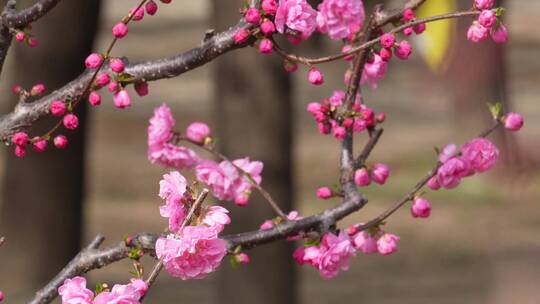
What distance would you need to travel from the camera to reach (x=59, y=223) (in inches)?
286

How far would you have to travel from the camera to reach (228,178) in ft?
9.89

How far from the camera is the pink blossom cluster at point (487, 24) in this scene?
104 inches

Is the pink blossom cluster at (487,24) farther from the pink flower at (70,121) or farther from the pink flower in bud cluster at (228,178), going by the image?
the pink flower at (70,121)

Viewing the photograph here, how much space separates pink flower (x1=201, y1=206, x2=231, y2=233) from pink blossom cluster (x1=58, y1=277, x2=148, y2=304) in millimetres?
152

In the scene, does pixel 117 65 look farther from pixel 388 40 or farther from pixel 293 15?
pixel 388 40

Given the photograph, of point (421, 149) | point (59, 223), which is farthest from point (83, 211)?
point (421, 149)

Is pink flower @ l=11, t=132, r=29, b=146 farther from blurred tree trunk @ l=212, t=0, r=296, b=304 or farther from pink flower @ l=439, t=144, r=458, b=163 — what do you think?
blurred tree trunk @ l=212, t=0, r=296, b=304

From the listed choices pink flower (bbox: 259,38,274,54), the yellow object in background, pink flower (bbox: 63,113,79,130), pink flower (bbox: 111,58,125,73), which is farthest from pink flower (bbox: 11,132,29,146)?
the yellow object in background

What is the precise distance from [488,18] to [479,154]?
397mm

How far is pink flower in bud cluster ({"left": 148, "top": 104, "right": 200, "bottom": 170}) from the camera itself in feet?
10.1

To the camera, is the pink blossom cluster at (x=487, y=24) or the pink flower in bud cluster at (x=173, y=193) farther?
the pink blossom cluster at (x=487, y=24)

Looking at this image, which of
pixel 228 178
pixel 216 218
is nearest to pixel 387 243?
pixel 228 178

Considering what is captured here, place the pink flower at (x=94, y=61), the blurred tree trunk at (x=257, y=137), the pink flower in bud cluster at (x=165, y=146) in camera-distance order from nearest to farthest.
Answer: the pink flower at (x=94, y=61) < the pink flower in bud cluster at (x=165, y=146) < the blurred tree trunk at (x=257, y=137)

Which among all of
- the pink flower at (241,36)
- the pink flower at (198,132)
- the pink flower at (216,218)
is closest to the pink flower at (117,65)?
the pink flower at (241,36)
